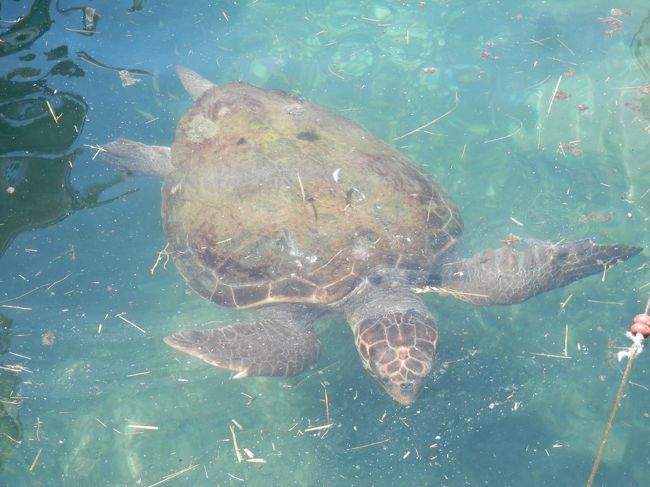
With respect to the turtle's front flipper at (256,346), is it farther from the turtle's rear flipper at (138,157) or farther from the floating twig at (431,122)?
the floating twig at (431,122)

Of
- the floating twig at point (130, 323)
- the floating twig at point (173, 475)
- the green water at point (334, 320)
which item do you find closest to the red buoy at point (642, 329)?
the green water at point (334, 320)

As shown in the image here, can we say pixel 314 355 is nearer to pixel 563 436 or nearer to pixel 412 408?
pixel 412 408

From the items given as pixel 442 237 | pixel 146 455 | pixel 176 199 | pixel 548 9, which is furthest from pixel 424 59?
pixel 146 455

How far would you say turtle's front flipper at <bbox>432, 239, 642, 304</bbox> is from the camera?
482 centimetres

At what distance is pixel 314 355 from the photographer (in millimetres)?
4617

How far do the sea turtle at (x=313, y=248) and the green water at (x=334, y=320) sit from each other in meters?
0.67

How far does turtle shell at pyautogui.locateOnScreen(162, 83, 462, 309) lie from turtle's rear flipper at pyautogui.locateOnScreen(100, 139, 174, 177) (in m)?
0.55

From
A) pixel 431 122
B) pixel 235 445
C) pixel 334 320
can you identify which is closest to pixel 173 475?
pixel 235 445

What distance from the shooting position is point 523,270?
16.1 feet

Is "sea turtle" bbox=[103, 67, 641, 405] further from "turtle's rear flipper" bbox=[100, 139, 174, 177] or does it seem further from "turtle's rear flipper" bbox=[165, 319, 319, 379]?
"turtle's rear flipper" bbox=[100, 139, 174, 177]

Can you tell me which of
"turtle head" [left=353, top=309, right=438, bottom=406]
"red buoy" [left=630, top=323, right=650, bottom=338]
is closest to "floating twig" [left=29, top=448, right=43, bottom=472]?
"turtle head" [left=353, top=309, right=438, bottom=406]

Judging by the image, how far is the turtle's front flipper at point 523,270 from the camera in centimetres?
482

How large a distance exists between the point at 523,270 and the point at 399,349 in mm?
1688

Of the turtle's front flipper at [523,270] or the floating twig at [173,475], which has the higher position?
the turtle's front flipper at [523,270]
